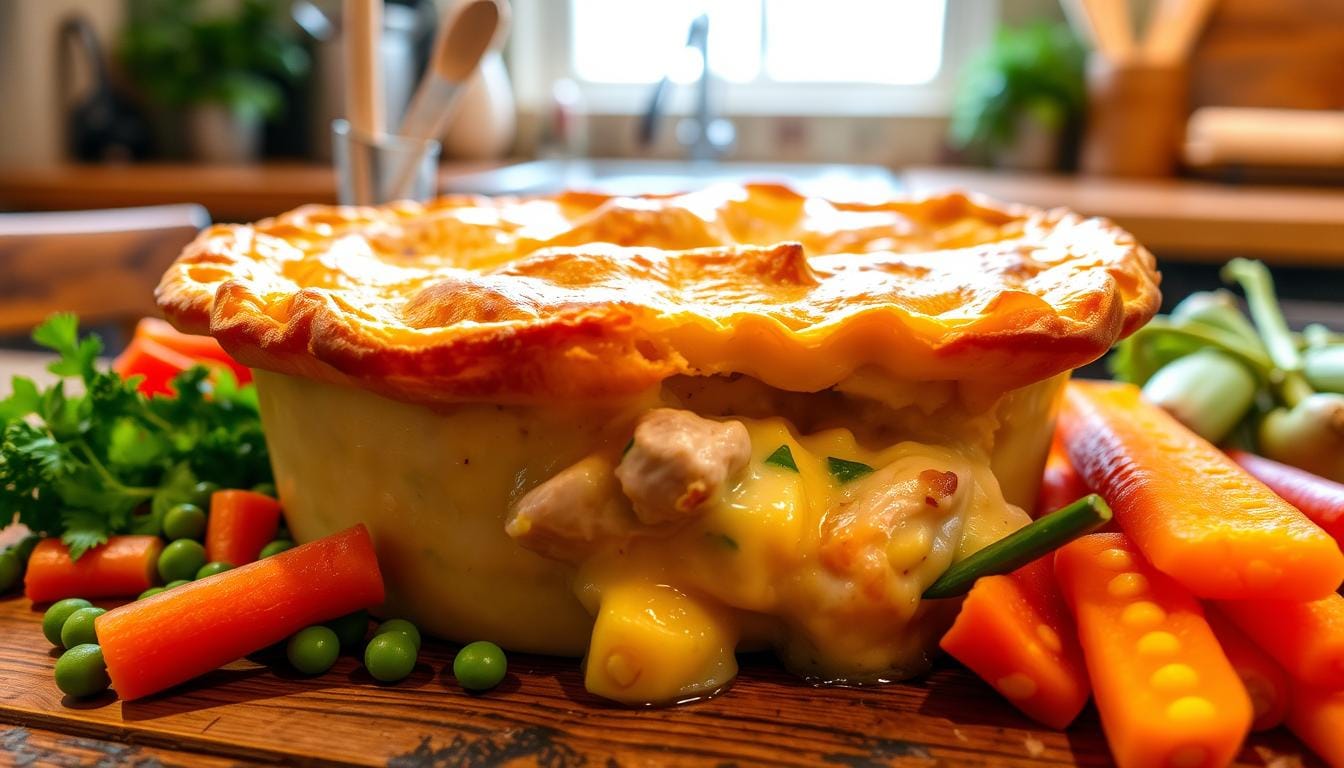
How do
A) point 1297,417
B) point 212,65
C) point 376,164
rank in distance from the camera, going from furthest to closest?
1. point 212,65
2. point 376,164
3. point 1297,417

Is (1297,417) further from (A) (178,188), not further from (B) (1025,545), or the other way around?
(A) (178,188)

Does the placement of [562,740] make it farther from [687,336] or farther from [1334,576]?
[1334,576]

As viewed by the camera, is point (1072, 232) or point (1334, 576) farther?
point (1072, 232)

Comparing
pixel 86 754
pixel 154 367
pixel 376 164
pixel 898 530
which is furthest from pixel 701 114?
pixel 86 754

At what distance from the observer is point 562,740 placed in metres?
1.21

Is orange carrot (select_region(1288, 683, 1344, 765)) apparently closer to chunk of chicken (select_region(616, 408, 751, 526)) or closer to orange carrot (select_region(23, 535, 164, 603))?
chunk of chicken (select_region(616, 408, 751, 526))

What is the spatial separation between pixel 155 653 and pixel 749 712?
0.71 meters

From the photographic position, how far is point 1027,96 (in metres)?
5.05

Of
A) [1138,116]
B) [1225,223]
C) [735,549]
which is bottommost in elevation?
[735,549]

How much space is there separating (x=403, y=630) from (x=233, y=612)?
0.21 m

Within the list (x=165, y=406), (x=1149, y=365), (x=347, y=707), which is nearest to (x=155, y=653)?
(x=347, y=707)

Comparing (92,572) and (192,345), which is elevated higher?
(192,345)

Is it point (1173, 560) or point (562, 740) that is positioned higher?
point (1173, 560)

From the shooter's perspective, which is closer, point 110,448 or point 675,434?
point 675,434
